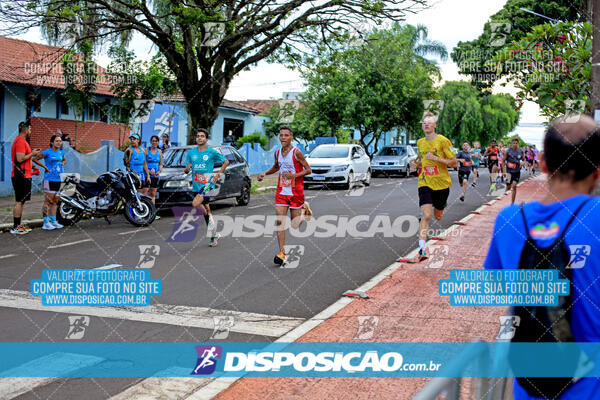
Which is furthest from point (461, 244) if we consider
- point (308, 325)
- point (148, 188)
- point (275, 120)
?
point (275, 120)

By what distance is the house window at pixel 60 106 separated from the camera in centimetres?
2480

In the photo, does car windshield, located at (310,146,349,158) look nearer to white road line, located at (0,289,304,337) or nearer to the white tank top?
the white tank top

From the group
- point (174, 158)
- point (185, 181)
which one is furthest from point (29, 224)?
point (174, 158)

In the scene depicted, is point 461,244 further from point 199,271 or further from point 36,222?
point 36,222

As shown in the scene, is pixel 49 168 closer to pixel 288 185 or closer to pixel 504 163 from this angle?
pixel 288 185

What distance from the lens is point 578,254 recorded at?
2068 mm

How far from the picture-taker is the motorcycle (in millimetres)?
12453

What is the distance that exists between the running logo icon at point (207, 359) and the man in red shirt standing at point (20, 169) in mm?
7773

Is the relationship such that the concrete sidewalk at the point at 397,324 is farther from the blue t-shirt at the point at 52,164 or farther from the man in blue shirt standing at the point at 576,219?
the blue t-shirt at the point at 52,164

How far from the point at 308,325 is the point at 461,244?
5.65 metres

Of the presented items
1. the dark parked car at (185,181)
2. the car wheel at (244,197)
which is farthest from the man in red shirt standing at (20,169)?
the car wheel at (244,197)

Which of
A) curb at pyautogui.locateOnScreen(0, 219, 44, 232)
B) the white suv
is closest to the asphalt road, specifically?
curb at pyautogui.locateOnScreen(0, 219, 44, 232)

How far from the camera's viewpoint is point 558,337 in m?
2.09

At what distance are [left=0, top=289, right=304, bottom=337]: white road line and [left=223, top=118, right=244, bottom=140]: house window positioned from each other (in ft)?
109
